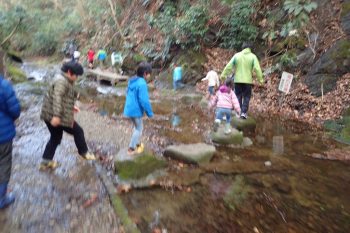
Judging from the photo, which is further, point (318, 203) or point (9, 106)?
point (318, 203)

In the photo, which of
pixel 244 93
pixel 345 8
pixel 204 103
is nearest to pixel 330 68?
pixel 345 8

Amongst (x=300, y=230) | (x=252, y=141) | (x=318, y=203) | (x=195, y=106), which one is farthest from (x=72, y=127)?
(x=195, y=106)

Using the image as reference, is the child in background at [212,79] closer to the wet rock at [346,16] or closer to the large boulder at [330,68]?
the large boulder at [330,68]

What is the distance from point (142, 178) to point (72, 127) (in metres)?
1.31

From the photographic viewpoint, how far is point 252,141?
25.6ft

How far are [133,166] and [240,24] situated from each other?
1161 cm

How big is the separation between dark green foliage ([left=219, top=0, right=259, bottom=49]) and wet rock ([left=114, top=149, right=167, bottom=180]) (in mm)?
10883

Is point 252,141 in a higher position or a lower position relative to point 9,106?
lower

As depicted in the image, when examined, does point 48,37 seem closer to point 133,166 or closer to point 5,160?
point 133,166

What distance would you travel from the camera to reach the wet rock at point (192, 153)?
606cm

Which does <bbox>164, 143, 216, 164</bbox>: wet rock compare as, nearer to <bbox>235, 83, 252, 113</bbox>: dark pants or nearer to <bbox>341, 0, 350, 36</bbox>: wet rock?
<bbox>235, 83, 252, 113</bbox>: dark pants

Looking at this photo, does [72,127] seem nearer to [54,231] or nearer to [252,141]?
[54,231]

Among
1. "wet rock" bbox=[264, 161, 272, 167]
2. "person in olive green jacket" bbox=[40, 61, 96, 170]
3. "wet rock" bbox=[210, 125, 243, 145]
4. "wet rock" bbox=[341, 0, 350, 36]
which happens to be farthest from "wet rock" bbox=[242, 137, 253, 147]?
"wet rock" bbox=[341, 0, 350, 36]

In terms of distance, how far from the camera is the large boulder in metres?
A: 10.6
